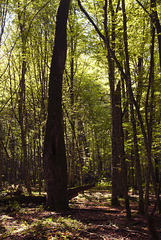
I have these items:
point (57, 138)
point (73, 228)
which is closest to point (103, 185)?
point (57, 138)

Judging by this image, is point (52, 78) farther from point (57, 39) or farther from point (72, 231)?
point (72, 231)

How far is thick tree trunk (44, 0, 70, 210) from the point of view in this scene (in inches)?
260

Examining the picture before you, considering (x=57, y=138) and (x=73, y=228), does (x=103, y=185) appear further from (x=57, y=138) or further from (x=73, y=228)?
(x=73, y=228)

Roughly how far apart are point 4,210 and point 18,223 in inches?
75.3

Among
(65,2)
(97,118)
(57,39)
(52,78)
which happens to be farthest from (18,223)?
(97,118)

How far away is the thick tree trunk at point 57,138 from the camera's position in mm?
6605

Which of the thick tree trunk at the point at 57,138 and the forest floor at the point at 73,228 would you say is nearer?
the forest floor at the point at 73,228

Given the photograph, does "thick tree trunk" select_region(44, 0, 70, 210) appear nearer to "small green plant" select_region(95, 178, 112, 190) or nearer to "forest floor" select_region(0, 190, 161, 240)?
"forest floor" select_region(0, 190, 161, 240)

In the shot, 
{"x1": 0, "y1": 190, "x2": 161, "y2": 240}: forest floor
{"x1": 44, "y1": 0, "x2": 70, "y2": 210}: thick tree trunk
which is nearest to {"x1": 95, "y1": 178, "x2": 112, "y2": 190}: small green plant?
A: {"x1": 44, "y1": 0, "x2": 70, "y2": 210}: thick tree trunk

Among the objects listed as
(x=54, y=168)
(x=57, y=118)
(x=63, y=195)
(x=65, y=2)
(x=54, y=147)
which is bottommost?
(x=63, y=195)

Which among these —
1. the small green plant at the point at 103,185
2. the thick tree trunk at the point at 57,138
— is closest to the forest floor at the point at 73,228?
the thick tree trunk at the point at 57,138

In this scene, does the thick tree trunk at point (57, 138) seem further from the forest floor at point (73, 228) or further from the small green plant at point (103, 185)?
the small green plant at point (103, 185)

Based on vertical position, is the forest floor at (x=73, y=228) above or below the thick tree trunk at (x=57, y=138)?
below

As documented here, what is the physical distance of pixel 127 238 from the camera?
4359mm
